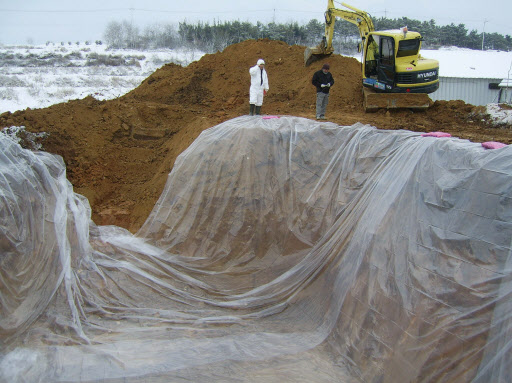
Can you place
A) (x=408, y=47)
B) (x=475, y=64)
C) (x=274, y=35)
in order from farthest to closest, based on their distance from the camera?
(x=274, y=35) < (x=475, y=64) < (x=408, y=47)

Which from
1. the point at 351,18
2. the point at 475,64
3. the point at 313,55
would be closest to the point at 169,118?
the point at 313,55

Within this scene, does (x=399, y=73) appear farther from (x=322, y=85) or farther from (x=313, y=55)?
(x=313, y=55)

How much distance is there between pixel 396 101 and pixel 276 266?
23.0ft

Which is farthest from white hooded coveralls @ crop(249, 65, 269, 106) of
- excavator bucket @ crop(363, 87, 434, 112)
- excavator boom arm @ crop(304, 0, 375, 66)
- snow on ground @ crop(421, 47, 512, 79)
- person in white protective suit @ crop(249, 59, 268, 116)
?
snow on ground @ crop(421, 47, 512, 79)

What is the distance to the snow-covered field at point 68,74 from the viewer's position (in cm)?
1416

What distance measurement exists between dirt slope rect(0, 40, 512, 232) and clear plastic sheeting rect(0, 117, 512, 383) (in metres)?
1.65

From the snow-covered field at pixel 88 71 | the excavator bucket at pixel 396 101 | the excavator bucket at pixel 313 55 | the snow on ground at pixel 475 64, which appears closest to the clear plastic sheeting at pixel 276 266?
the excavator bucket at pixel 396 101

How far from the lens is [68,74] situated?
20.0m

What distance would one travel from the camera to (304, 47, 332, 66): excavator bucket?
12.7 meters

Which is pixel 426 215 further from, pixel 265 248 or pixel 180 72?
pixel 180 72

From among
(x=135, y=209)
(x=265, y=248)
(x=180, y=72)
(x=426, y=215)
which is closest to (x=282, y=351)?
(x=265, y=248)

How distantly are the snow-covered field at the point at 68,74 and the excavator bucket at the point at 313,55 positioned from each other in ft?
20.2

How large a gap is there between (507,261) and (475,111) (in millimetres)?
9118

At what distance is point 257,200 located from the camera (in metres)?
5.08
